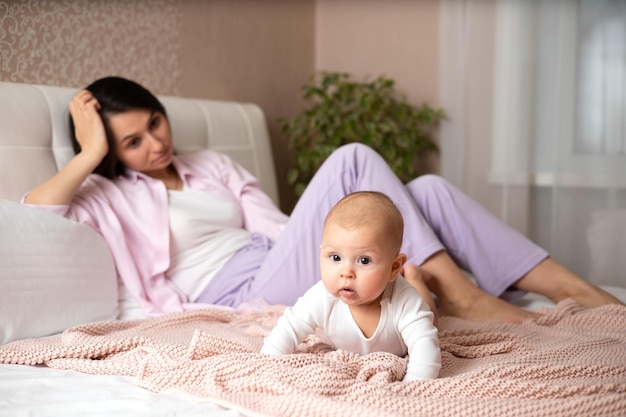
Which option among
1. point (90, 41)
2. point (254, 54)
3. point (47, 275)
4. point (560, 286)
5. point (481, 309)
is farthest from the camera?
point (254, 54)

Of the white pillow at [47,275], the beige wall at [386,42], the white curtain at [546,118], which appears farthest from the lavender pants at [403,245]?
the beige wall at [386,42]

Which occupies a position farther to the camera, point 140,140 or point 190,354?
point 140,140

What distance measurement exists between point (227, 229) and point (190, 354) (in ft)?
2.80

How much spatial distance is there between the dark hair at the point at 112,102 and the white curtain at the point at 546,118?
5.04ft

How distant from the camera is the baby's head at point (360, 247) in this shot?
1115mm

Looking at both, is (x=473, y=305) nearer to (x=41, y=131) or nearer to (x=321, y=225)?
(x=321, y=225)

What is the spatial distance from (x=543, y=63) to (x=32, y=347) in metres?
2.21

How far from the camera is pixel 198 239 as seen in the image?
1913mm

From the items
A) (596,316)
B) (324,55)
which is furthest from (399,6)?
(596,316)

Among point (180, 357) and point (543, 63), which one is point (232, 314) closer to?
point (180, 357)

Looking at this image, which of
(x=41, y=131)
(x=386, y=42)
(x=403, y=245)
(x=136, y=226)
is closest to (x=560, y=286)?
(x=403, y=245)

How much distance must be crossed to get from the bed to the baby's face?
12cm

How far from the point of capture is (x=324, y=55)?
11.6 feet

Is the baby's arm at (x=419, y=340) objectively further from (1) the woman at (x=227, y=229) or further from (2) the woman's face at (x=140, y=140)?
(2) the woman's face at (x=140, y=140)
